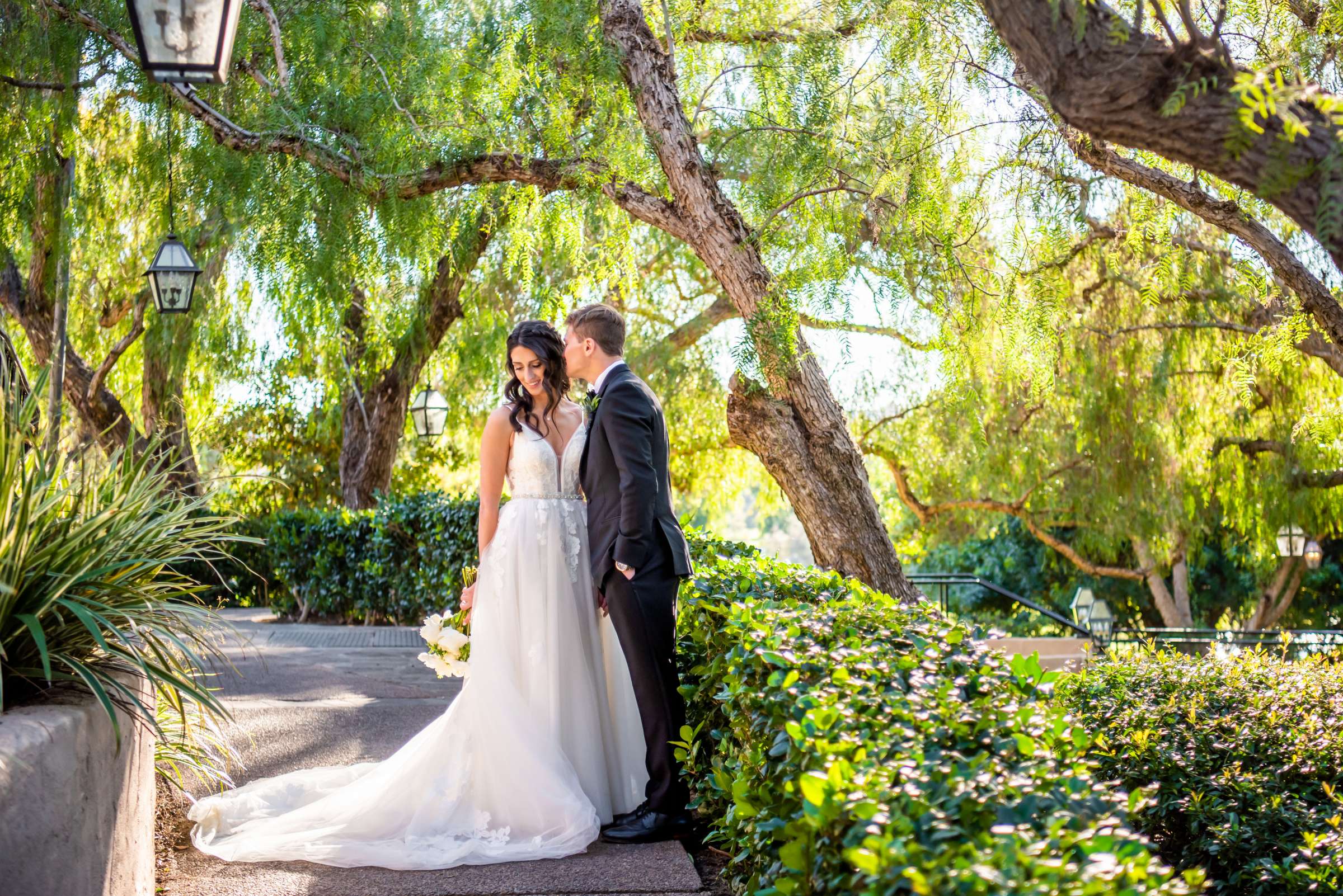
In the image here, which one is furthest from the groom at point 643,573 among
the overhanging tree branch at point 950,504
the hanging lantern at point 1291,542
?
the hanging lantern at point 1291,542

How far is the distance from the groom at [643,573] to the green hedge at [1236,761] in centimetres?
144

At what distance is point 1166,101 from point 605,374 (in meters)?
2.22

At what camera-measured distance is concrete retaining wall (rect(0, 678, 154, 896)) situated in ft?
7.47

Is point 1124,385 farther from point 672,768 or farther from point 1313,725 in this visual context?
point 672,768

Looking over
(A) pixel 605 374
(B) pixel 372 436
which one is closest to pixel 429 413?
(B) pixel 372 436

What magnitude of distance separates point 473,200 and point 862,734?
5.84 metres

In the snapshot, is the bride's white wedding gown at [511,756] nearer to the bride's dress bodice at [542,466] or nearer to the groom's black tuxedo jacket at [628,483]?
the bride's dress bodice at [542,466]

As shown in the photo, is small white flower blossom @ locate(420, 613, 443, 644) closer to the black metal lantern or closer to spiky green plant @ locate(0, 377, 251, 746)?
spiky green plant @ locate(0, 377, 251, 746)

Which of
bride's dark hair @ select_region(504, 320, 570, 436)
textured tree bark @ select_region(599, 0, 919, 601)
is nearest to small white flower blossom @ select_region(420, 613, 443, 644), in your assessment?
bride's dark hair @ select_region(504, 320, 570, 436)

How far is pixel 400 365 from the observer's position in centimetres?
1397

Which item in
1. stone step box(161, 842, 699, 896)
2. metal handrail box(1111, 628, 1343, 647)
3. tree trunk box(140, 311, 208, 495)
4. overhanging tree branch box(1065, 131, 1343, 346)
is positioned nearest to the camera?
stone step box(161, 842, 699, 896)

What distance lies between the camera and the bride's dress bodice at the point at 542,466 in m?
4.55

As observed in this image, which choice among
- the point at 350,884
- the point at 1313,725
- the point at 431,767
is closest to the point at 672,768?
the point at 431,767

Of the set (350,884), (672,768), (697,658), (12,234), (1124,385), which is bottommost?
(350,884)
